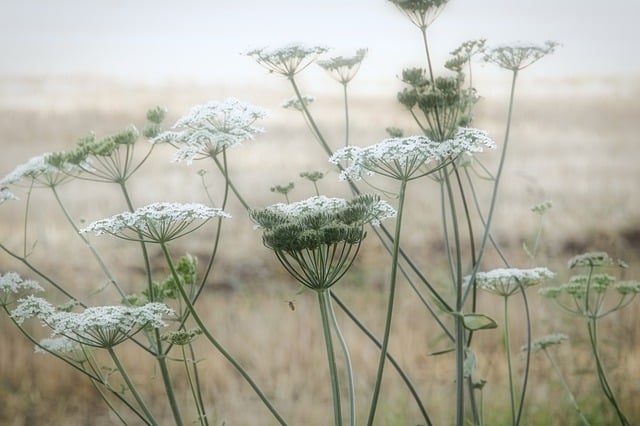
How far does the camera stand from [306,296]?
1.94 metres

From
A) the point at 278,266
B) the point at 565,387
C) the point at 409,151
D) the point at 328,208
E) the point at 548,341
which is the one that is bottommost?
the point at 565,387

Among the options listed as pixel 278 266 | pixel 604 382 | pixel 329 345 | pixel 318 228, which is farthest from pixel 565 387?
pixel 318 228

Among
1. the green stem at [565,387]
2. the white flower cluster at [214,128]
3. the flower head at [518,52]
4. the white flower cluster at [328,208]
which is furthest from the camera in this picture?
the green stem at [565,387]

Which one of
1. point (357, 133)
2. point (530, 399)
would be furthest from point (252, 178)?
point (530, 399)

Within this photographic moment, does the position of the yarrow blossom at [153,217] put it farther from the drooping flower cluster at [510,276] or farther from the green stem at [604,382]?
the green stem at [604,382]

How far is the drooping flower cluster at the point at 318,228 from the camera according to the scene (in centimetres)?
124

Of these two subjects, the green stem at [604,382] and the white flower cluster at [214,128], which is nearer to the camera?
the white flower cluster at [214,128]

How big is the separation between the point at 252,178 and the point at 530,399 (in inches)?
33.8

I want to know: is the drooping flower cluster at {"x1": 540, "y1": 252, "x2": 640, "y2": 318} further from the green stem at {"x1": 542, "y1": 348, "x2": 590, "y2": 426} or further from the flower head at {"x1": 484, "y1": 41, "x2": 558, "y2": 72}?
the flower head at {"x1": 484, "y1": 41, "x2": 558, "y2": 72}

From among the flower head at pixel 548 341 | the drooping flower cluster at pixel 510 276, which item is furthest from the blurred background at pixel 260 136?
the drooping flower cluster at pixel 510 276

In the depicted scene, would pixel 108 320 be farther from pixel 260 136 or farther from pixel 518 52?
pixel 518 52

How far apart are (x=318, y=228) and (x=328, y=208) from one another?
12cm

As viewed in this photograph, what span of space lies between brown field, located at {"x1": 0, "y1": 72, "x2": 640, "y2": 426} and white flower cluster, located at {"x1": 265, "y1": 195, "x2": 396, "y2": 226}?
521 millimetres

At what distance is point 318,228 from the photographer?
4.17ft
